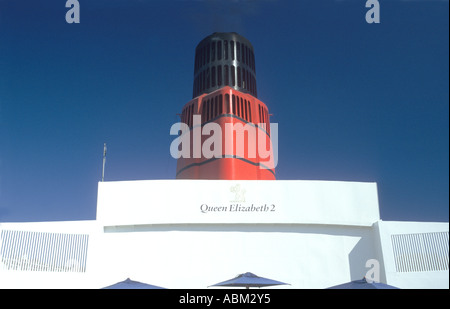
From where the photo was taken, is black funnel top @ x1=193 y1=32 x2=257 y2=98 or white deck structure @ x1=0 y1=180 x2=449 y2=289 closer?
white deck structure @ x1=0 y1=180 x2=449 y2=289

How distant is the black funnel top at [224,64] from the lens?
20.4 metres

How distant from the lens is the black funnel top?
20359 millimetres

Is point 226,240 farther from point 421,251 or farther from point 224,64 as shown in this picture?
point 224,64

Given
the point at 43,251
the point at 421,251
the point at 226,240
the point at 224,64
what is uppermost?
the point at 224,64

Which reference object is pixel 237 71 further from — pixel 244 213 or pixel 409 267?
pixel 409 267

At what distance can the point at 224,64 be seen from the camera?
2042 centimetres

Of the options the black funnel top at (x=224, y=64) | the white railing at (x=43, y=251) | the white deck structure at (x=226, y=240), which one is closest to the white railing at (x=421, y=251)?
the white deck structure at (x=226, y=240)

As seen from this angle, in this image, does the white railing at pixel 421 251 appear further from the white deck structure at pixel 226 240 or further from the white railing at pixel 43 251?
the white railing at pixel 43 251

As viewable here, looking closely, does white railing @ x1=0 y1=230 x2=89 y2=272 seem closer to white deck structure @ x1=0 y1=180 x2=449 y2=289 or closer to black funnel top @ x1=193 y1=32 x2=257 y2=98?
white deck structure @ x1=0 y1=180 x2=449 y2=289

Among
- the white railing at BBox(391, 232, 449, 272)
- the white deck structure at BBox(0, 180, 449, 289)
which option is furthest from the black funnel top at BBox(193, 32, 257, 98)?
the white railing at BBox(391, 232, 449, 272)

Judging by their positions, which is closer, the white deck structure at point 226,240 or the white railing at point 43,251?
the white railing at point 43,251

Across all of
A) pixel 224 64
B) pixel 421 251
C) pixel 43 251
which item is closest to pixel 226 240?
pixel 43 251
